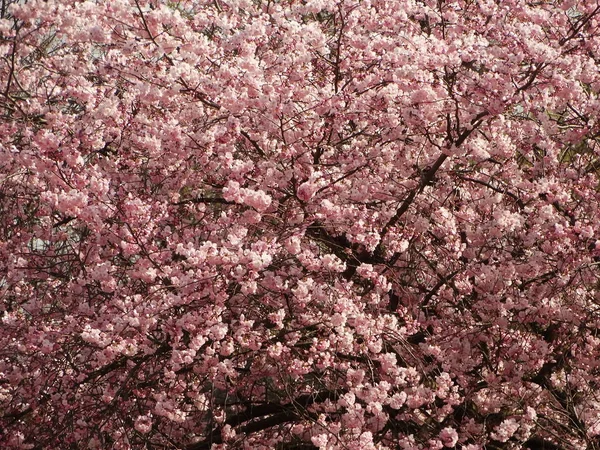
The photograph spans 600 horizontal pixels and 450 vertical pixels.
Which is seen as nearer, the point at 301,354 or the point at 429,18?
the point at 301,354

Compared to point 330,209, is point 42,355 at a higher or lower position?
lower

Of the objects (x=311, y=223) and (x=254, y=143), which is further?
(x=254, y=143)

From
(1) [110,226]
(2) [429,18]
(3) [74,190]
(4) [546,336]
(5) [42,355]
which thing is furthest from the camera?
(2) [429,18]

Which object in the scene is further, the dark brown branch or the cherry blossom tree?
the dark brown branch

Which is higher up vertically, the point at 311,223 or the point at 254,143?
the point at 254,143

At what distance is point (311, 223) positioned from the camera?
6641 millimetres

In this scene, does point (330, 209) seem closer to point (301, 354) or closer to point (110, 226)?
point (301, 354)

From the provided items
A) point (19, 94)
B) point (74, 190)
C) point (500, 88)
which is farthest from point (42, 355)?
point (500, 88)

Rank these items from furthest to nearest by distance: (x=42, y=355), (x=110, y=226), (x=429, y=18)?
(x=429, y=18) → (x=42, y=355) → (x=110, y=226)

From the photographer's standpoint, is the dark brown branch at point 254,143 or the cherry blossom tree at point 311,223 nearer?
the cherry blossom tree at point 311,223

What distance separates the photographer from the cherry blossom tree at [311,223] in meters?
6.33

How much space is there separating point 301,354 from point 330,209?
1.14 metres

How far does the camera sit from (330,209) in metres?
6.63

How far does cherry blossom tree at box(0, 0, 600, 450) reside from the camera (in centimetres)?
633
